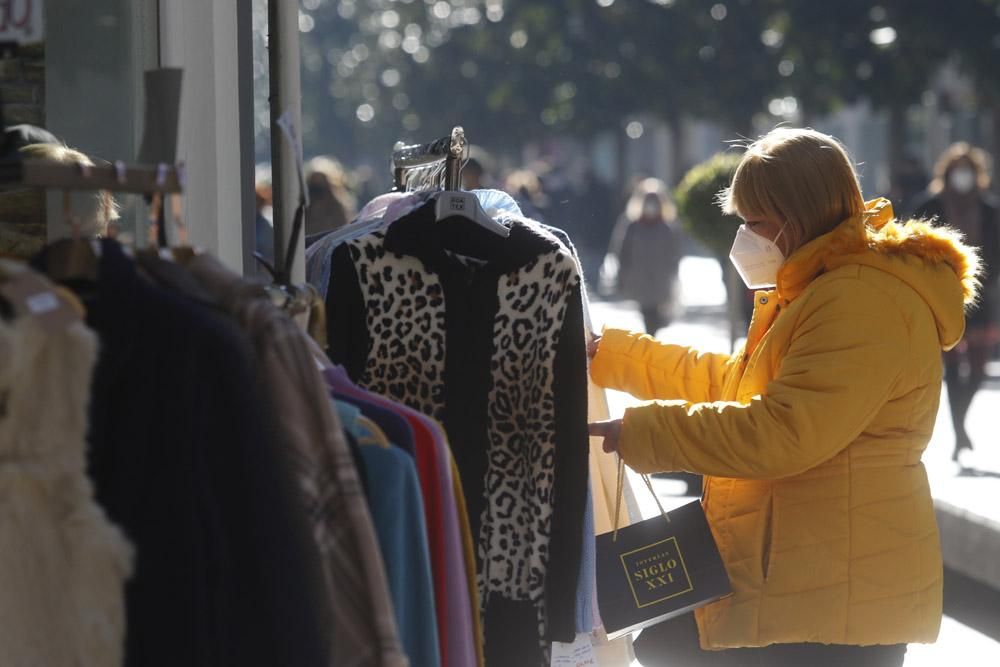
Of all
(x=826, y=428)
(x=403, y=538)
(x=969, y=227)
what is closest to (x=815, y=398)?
(x=826, y=428)

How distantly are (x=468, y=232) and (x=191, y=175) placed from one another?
0.98m

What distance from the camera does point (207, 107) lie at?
396 centimetres

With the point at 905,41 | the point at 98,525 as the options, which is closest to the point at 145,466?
the point at 98,525

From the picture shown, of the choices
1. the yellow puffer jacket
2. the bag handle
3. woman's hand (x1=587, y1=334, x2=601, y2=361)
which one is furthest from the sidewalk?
the yellow puffer jacket

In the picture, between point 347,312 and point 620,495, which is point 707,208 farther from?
point 347,312

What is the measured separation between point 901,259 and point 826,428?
0.41 m

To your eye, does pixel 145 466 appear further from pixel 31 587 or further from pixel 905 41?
pixel 905 41

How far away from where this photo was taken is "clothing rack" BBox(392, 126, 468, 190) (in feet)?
11.8

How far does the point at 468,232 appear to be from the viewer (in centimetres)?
335

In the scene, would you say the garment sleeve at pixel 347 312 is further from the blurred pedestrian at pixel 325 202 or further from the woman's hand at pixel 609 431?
the blurred pedestrian at pixel 325 202

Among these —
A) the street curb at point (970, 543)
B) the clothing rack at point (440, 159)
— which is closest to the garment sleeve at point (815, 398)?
the clothing rack at point (440, 159)

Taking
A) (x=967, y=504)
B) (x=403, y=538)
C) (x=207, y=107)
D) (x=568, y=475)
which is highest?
(x=207, y=107)

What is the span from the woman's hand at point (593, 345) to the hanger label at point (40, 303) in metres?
1.97

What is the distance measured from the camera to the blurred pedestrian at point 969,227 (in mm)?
10008
